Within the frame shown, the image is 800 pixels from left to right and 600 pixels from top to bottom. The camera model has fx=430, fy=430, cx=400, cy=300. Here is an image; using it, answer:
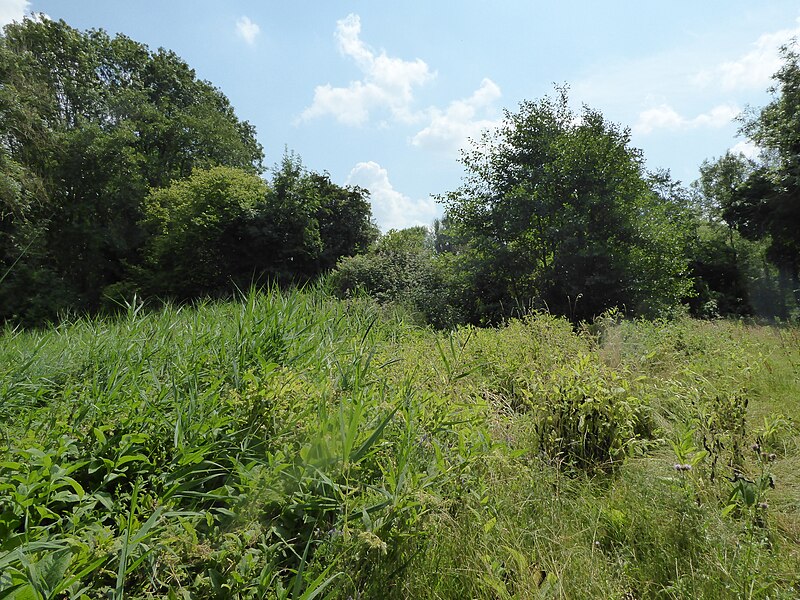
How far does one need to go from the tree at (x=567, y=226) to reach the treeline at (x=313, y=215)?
0.12 feet

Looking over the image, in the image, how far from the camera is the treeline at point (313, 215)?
8961mm

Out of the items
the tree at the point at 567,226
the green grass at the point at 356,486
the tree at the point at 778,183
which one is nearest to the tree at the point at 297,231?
the tree at the point at 567,226

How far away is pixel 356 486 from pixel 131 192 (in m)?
22.0

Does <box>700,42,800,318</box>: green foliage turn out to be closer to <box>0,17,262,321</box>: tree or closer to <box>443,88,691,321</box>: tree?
<box>443,88,691,321</box>: tree

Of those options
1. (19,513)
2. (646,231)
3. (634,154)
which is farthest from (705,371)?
(634,154)

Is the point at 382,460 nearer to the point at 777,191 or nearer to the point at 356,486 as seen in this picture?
the point at 356,486

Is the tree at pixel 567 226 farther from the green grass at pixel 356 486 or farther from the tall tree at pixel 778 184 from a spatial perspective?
the tall tree at pixel 778 184

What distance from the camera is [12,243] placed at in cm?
1397

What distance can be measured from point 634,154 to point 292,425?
10036 mm

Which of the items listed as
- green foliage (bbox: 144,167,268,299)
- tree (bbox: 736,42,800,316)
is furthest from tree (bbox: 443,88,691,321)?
tree (bbox: 736,42,800,316)

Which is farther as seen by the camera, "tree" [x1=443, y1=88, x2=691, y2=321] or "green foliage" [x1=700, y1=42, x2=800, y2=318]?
"green foliage" [x1=700, y1=42, x2=800, y2=318]

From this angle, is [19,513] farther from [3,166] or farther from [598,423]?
[3,166]

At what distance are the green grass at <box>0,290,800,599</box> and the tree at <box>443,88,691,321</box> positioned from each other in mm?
6019

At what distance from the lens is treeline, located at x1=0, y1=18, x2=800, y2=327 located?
29.4 ft
